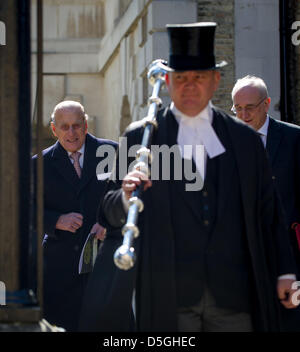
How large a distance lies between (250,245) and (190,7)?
7.89 m

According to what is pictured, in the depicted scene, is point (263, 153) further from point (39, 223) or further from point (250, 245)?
point (39, 223)

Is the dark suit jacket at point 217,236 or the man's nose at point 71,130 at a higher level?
the man's nose at point 71,130

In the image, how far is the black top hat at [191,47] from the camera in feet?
14.7

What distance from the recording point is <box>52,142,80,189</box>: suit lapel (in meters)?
6.99

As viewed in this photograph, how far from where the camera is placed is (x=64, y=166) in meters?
7.08

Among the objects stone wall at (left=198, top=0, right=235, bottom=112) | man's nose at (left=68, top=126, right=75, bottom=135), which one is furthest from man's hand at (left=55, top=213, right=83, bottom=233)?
stone wall at (left=198, top=0, right=235, bottom=112)

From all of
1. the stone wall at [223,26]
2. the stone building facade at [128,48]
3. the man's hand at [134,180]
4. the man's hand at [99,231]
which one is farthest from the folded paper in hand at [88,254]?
the stone wall at [223,26]

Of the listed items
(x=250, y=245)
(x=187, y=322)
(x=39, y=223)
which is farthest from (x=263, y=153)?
(x=39, y=223)

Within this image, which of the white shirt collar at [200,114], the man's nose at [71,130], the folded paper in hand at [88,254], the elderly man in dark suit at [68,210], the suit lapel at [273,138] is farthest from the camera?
the man's nose at [71,130]

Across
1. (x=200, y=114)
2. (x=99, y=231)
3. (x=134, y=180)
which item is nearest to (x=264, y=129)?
(x=99, y=231)

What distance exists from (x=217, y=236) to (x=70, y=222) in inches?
97.8

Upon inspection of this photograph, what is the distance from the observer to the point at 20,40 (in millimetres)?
3871
